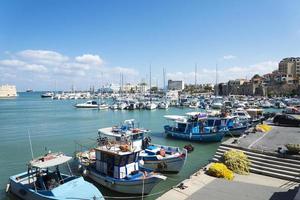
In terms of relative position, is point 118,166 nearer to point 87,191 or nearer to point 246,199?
point 87,191

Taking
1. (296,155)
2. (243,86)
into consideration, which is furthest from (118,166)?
(243,86)

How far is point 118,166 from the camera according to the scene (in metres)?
16.9

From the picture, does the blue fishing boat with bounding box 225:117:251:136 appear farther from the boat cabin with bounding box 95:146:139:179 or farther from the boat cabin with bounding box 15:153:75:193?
the boat cabin with bounding box 15:153:75:193

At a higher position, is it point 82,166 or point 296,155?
point 296,155

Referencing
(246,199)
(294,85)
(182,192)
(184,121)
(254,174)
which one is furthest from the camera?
(294,85)

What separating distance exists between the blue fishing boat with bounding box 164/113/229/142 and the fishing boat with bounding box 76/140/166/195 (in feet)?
55.2

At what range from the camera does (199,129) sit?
34406 millimetres

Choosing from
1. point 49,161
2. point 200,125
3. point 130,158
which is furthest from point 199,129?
point 49,161

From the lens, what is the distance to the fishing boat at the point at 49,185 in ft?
46.2

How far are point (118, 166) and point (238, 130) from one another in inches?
922

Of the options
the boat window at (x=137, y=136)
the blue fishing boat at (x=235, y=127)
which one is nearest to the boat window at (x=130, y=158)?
the boat window at (x=137, y=136)

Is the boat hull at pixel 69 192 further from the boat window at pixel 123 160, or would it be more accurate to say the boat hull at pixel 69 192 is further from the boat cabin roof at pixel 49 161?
the boat window at pixel 123 160

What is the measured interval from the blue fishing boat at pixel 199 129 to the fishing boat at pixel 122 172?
55.2 ft

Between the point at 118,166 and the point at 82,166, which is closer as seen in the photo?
the point at 118,166
